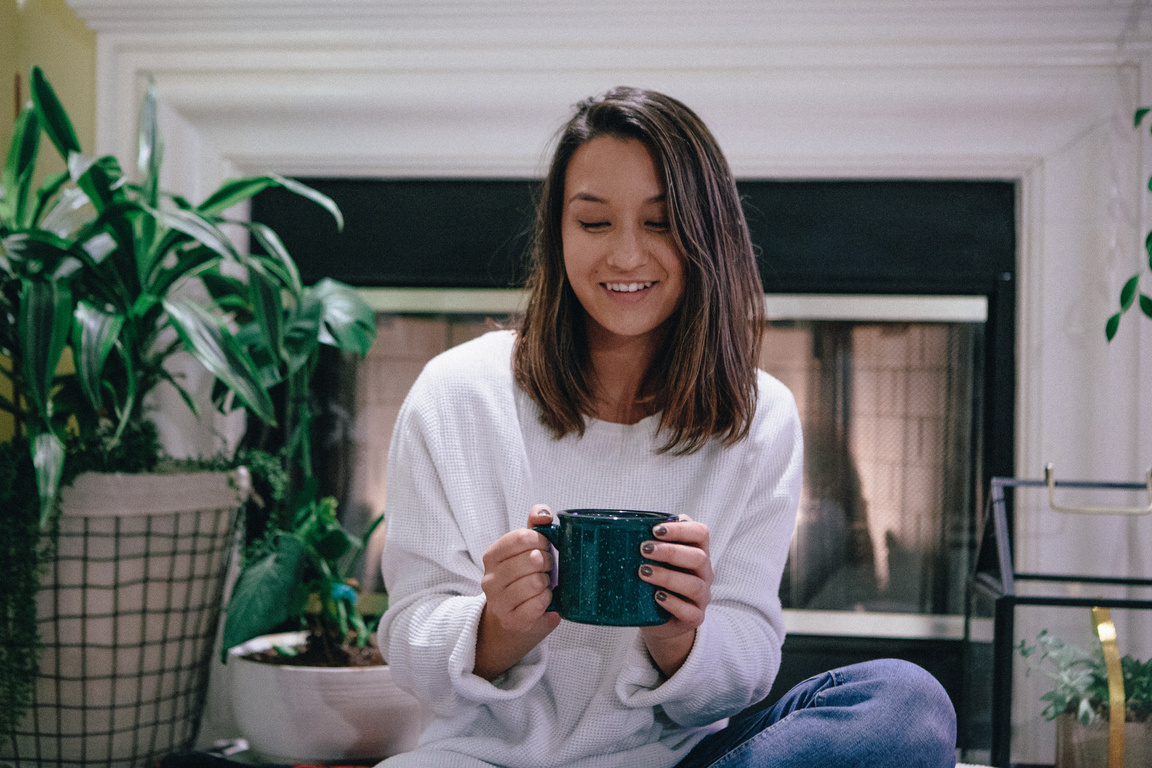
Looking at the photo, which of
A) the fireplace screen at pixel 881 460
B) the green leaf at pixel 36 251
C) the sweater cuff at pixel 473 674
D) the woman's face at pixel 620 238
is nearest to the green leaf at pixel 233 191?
the green leaf at pixel 36 251

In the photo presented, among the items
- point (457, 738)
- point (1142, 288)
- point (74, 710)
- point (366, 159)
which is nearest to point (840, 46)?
point (1142, 288)

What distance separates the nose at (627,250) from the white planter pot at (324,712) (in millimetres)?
756

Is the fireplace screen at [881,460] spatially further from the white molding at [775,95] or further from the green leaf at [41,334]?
the green leaf at [41,334]

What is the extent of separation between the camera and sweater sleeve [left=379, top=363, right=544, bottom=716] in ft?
3.04

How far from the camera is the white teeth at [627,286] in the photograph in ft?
3.44

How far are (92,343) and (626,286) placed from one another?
2.48 ft

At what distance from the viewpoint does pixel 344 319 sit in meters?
1.50

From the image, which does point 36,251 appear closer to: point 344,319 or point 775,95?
point 344,319

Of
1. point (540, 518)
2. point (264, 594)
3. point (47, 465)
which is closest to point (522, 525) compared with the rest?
point (540, 518)

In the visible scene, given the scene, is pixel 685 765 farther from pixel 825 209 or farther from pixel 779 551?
pixel 825 209

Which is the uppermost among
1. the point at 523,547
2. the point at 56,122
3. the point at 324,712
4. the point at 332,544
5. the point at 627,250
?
the point at 56,122

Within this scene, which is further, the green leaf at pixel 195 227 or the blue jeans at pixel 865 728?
the green leaf at pixel 195 227

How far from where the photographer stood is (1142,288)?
1.59m

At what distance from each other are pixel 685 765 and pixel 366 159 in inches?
48.7
